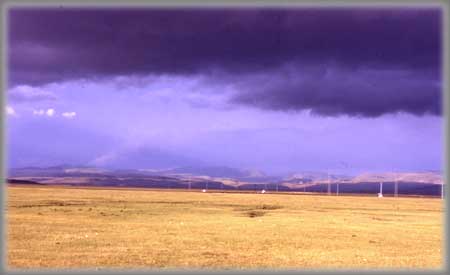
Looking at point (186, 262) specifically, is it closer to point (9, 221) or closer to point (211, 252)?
point (211, 252)

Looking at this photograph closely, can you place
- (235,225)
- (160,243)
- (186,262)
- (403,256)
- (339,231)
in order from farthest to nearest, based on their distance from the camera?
(235,225)
(339,231)
(160,243)
(403,256)
(186,262)

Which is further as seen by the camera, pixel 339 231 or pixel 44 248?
pixel 339 231

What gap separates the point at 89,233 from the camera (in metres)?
29.9

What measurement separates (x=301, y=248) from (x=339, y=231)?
9.49 meters

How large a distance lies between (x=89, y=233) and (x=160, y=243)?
17.9ft

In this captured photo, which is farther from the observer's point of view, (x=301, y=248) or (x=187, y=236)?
(x=187, y=236)

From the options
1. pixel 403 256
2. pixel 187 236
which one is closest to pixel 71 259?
pixel 187 236

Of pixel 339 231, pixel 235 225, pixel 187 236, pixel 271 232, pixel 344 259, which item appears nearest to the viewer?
pixel 344 259

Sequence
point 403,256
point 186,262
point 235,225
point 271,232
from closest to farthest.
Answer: point 186,262 < point 403,256 < point 271,232 < point 235,225

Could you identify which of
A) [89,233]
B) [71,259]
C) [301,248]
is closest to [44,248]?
[71,259]

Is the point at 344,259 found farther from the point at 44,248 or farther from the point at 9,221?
the point at 9,221

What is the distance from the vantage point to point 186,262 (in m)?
20.5

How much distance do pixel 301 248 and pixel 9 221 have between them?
792 inches

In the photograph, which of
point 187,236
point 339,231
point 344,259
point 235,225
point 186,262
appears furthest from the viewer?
point 235,225
